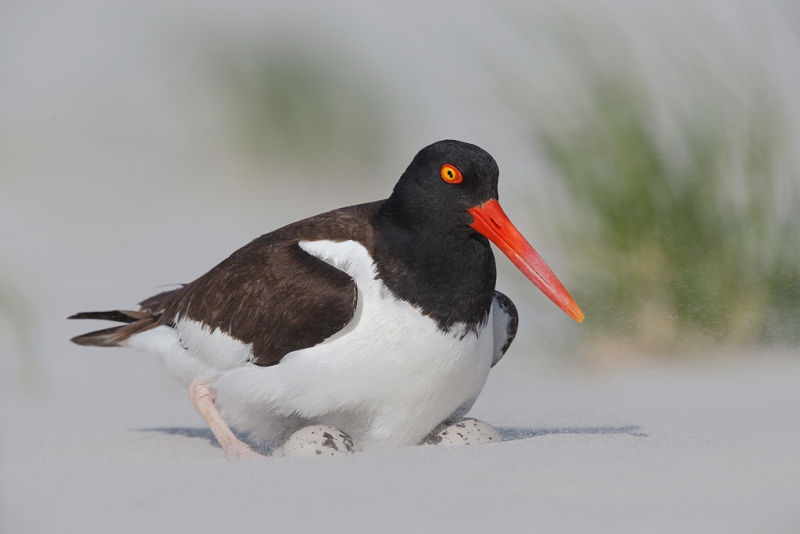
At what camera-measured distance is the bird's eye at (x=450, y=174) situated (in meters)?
4.71

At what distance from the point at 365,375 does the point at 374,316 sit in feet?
0.96

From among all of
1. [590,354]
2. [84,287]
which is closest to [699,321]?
[590,354]

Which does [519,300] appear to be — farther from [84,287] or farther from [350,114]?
[350,114]

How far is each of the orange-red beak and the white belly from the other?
0.39 meters

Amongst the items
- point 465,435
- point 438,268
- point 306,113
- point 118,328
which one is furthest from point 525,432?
point 306,113

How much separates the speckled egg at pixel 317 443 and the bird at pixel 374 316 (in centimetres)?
10

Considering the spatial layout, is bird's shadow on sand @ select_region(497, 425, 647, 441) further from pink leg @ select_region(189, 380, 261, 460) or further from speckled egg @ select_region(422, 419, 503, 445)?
pink leg @ select_region(189, 380, 261, 460)

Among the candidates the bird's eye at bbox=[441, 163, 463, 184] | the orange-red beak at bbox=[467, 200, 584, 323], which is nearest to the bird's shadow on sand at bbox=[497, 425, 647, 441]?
the orange-red beak at bbox=[467, 200, 584, 323]

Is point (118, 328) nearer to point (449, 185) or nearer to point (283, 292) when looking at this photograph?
point (283, 292)

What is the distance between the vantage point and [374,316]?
4590mm

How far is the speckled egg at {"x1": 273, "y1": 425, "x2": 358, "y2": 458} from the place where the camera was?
4.55m

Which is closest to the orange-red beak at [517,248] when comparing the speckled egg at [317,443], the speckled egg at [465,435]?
the speckled egg at [465,435]

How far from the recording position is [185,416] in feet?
22.7

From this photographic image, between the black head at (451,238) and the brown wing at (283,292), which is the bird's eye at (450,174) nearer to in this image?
the black head at (451,238)
